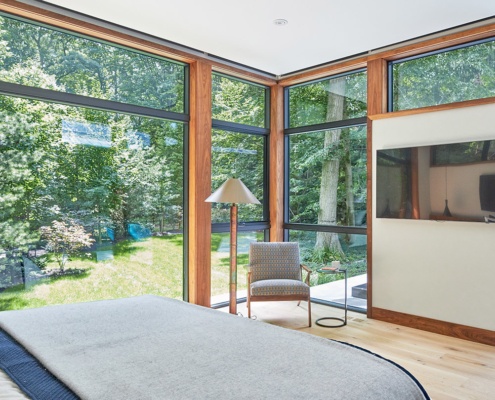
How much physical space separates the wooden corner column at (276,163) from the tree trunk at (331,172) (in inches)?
23.4

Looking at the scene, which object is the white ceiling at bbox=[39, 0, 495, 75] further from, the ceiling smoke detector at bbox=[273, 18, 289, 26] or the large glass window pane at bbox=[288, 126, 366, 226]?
the large glass window pane at bbox=[288, 126, 366, 226]

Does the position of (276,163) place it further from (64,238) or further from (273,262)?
(64,238)

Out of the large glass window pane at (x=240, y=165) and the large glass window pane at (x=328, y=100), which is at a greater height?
the large glass window pane at (x=328, y=100)

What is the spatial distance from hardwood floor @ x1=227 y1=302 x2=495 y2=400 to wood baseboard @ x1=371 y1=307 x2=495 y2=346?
7 centimetres

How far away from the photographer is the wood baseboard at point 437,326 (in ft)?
12.4

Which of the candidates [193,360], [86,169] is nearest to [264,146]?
[86,169]

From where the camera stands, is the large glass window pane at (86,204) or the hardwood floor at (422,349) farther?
the large glass window pane at (86,204)

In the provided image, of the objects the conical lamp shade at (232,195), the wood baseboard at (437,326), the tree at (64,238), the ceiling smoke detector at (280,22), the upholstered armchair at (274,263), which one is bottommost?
the wood baseboard at (437,326)

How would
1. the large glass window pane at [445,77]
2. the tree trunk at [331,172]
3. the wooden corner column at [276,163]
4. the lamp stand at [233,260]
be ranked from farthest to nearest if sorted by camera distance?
the wooden corner column at [276,163], the tree trunk at [331,172], the lamp stand at [233,260], the large glass window pane at [445,77]

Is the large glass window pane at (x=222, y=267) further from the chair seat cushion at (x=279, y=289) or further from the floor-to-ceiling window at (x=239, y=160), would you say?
the chair seat cushion at (x=279, y=289)

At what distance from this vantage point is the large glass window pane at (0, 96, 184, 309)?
354 cm

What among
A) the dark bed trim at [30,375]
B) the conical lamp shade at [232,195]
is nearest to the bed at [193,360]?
the dark bed trim at [30,375]

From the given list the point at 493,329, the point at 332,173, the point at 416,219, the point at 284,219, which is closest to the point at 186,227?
the point at 284,219

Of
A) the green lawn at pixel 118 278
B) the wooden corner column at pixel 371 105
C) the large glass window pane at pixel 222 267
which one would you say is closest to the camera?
the green lawn at pixel 118 278
